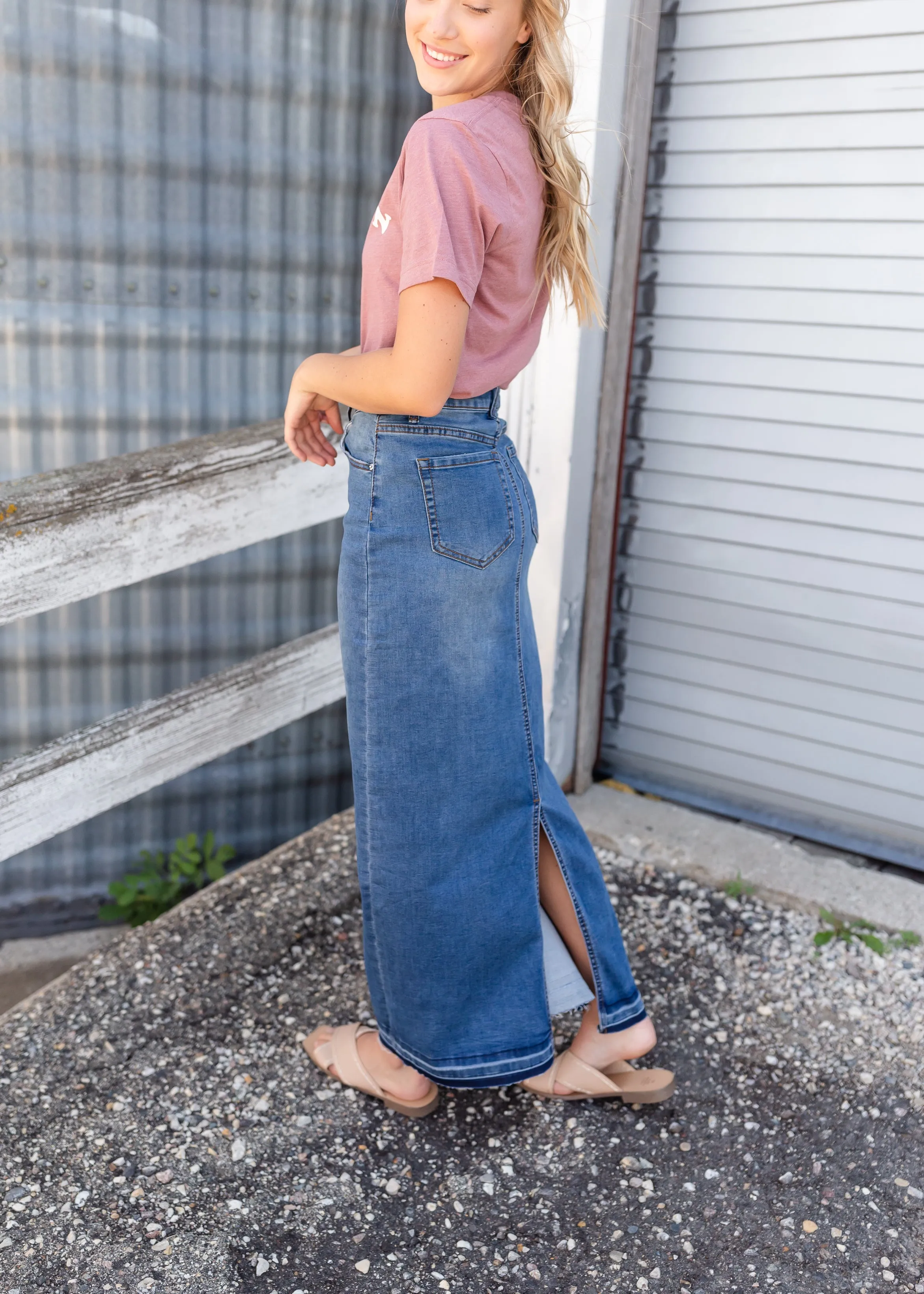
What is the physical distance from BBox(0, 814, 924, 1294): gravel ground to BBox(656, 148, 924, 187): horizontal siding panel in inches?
75.1

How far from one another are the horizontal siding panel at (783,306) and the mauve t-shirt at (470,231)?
1.29 meters

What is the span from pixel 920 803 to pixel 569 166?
2.06m

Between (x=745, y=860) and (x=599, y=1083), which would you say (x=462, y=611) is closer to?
(x=599, y=1083)

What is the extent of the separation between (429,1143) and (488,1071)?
0.19m

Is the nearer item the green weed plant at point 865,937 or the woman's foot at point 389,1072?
the woman's foot at point 389,1072

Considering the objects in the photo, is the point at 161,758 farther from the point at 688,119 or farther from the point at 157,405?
the point at 688,119

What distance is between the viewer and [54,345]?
303 cm

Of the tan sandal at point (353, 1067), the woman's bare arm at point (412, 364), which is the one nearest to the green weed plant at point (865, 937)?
the tan sandal at point (353, 1067)

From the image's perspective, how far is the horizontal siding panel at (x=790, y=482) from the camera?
3.02 meters

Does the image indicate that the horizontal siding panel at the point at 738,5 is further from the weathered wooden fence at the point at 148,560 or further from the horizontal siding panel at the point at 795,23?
the weathered wooden fence at the point at 148,560

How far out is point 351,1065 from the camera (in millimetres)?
2365

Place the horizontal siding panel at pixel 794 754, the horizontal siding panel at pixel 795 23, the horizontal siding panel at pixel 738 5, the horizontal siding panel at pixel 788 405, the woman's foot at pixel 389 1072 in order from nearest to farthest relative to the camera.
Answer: the woman's foot at pixel 389 1072
the horizontal siding panel at pixel 795 23
the horizontal siding panel at pixel 738 5
the horizontal siding panel at pixel 788 405
the horizontal siding panel at pixel 794 754

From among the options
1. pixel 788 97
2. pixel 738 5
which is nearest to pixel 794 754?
pixel 788 97

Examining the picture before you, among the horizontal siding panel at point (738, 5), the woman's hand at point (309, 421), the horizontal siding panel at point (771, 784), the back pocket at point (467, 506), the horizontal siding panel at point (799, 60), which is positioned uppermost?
the horizontal siding panel at point (738, 5)
